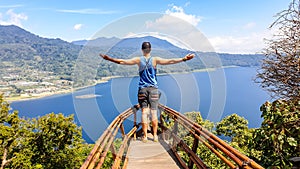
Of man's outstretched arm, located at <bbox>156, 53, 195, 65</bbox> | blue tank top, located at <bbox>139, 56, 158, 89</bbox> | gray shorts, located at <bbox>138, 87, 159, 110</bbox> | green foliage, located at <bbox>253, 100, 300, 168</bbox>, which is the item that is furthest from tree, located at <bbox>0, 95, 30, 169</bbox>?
green foliage, located at <bbox>253, 100, 300, 168</bbox>

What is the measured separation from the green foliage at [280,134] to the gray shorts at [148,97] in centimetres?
202

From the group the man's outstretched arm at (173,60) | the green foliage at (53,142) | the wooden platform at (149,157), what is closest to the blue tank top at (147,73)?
the man's outstretched arm at (173,60)

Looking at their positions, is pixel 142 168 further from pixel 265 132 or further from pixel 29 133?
pixel 29 133

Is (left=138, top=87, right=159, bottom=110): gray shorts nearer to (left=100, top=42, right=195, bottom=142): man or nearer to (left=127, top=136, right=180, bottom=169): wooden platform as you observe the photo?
(left=100, top=42, right=195, bottom=142): man

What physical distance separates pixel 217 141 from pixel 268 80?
1.84 metres

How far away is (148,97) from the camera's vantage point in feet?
16.9

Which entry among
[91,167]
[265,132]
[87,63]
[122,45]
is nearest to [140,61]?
[122,45]

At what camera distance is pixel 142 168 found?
162 inches

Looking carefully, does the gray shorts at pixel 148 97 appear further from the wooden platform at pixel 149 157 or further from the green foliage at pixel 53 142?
the green foliage at pixel 53 142

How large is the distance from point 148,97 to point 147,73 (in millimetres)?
516

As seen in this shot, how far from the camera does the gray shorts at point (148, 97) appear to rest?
200 inches

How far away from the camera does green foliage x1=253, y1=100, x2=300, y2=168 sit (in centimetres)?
411

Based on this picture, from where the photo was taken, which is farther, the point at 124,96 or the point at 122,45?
the point at 124,96

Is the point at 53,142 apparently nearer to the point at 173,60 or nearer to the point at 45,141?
the point at 45,141
